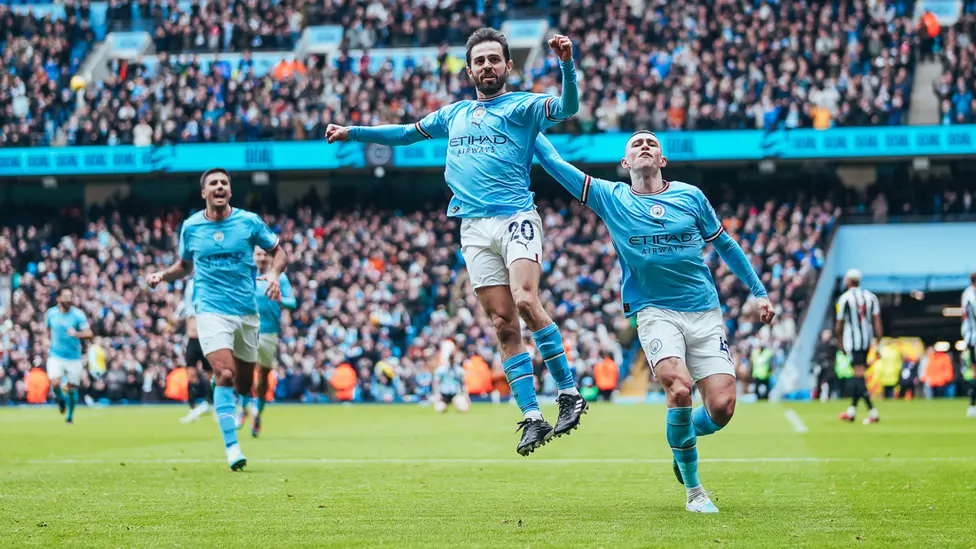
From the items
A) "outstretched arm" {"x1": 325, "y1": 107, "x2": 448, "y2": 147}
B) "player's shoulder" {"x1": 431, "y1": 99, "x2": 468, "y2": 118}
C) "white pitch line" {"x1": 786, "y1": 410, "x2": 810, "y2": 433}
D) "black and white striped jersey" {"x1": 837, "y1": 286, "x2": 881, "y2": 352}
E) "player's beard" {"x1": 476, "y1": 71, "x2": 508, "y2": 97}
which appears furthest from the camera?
"black and white striped jersey" {"x1": 837, "y1": 286, "x2": 881, "y2": 352}

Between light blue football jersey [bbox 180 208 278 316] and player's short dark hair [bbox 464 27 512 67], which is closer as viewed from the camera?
player's short dark hair [bbox 464 27 512 67]

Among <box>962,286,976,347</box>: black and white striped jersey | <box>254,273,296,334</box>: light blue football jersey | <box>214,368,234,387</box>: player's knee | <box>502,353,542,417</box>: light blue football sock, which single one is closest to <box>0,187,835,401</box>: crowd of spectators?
<box>962,286,976,347</box>: black and white striped jersey

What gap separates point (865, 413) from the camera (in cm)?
2245

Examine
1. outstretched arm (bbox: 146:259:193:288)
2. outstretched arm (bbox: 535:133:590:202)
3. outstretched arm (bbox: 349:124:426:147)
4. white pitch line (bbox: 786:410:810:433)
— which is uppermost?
outstretched arm (bbox: 349:124:426:147)

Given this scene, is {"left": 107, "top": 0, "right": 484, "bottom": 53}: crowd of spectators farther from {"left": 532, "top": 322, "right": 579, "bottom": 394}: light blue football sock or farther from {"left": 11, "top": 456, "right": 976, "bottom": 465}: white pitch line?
{"left": 532, "top": 322, "right": 579, "bottom": 394}: light blue football sock

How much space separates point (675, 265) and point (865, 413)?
15.2 meters

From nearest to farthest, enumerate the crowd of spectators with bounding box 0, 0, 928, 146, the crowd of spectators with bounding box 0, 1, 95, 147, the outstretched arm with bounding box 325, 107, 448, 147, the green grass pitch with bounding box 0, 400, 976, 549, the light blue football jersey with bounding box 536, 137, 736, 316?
1. the green grass pitch with bounding box 0, 400, 976, 549
2. the light blue football jersey with bounding box 536, 137, 736, 316
3. the outstretched arm with bounding box 325, 107, 448, 147
4. the crowd of spectators with bounding box 0, 0, 928, 146
5. the crowd of spectators with bounding box 0, 1, 95, 147

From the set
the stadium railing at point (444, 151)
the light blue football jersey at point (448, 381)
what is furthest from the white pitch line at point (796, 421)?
the stadium railing at point (444, 151)

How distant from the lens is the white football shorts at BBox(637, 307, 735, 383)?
329 inches

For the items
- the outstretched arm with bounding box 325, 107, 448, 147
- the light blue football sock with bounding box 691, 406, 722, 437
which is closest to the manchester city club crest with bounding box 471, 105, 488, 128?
the outstretched arm with bounding box 325, 107, 448, 147

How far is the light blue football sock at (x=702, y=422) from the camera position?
871 centimetres

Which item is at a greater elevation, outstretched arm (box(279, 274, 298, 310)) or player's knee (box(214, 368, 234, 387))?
player's knee (box(214, 368, 234, 387))

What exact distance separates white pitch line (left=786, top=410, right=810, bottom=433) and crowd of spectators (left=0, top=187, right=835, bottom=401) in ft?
23.1

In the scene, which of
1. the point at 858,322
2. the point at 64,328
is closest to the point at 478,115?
the point at 858,322
